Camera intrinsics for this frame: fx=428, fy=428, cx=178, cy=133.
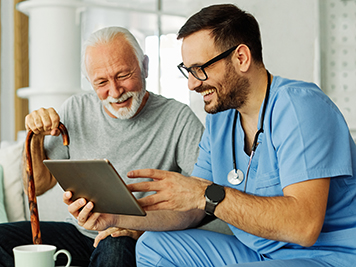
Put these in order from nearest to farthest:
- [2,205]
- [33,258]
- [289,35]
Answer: [33,258] < [2,205] < [289,35]

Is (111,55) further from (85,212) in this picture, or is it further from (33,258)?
(33,258)

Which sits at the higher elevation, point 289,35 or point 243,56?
point 289,35

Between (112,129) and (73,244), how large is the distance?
1.57 feet

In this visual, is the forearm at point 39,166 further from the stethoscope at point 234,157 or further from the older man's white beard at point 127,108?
the stethoscope at point 234,157

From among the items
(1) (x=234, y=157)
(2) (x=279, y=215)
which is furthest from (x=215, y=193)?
(1) (x=234, y=157)

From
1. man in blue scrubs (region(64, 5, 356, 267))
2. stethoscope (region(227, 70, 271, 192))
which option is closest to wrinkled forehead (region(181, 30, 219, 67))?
man in blue scrubs (region(64, 5, 356, 267))

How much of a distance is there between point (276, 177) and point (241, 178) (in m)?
0.16

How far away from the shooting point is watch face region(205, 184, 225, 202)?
1117mm

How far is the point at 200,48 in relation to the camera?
4.33ft

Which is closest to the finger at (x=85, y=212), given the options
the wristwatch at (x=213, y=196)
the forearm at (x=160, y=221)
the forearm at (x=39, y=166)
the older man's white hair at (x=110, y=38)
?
the forearm at (x=160, y=221)

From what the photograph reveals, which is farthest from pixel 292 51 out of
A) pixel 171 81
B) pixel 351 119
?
pixel 171 81

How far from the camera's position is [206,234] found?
143cm

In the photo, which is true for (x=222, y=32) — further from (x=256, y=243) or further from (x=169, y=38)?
(x=169, y=38)

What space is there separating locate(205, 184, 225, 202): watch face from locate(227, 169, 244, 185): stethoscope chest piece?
24 centimetres
